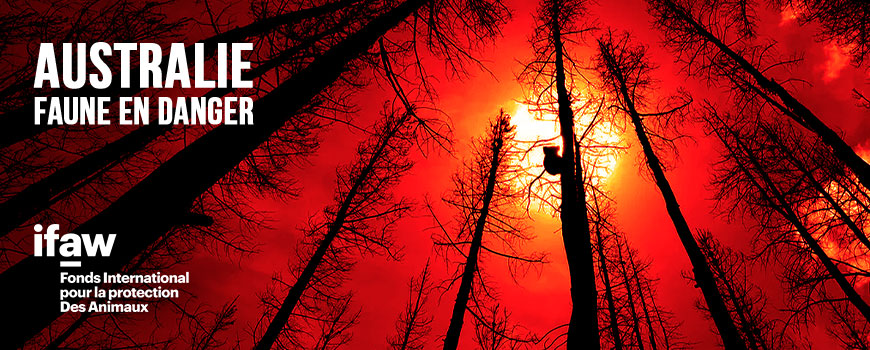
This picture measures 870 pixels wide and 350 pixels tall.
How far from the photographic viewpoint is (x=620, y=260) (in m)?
11.6

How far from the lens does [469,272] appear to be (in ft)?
23.4

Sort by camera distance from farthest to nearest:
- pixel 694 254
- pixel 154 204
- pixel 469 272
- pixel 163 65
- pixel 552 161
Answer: pixel 469 272 → pixel 694 254 → pixel 163 65 → pixel 552 161 → pixel 154 204

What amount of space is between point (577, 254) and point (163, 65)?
429 centimetres

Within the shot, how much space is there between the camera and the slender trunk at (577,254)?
1.91 m

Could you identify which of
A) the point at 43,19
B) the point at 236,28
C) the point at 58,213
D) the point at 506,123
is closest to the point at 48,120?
the point at 43,19

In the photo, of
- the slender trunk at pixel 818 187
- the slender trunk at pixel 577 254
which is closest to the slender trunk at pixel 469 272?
the slender trunk at pixel 577 254

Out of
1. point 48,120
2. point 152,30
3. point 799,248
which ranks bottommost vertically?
point 799,248

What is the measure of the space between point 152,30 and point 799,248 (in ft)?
40.5

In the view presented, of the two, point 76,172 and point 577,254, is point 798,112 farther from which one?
point 76,172

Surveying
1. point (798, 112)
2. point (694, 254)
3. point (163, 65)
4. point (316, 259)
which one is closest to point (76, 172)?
point (163, 65)

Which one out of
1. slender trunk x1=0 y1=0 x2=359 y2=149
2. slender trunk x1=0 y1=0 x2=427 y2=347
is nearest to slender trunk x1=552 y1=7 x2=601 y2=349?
slender trunk x1=0 y1=0 x2=427 y2=347

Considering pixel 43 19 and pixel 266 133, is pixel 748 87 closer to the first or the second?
pixel 266 133

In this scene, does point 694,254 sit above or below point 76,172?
below

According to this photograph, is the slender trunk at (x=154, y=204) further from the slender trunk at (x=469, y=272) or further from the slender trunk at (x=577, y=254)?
the slender trunk at (x=469, y=272)
